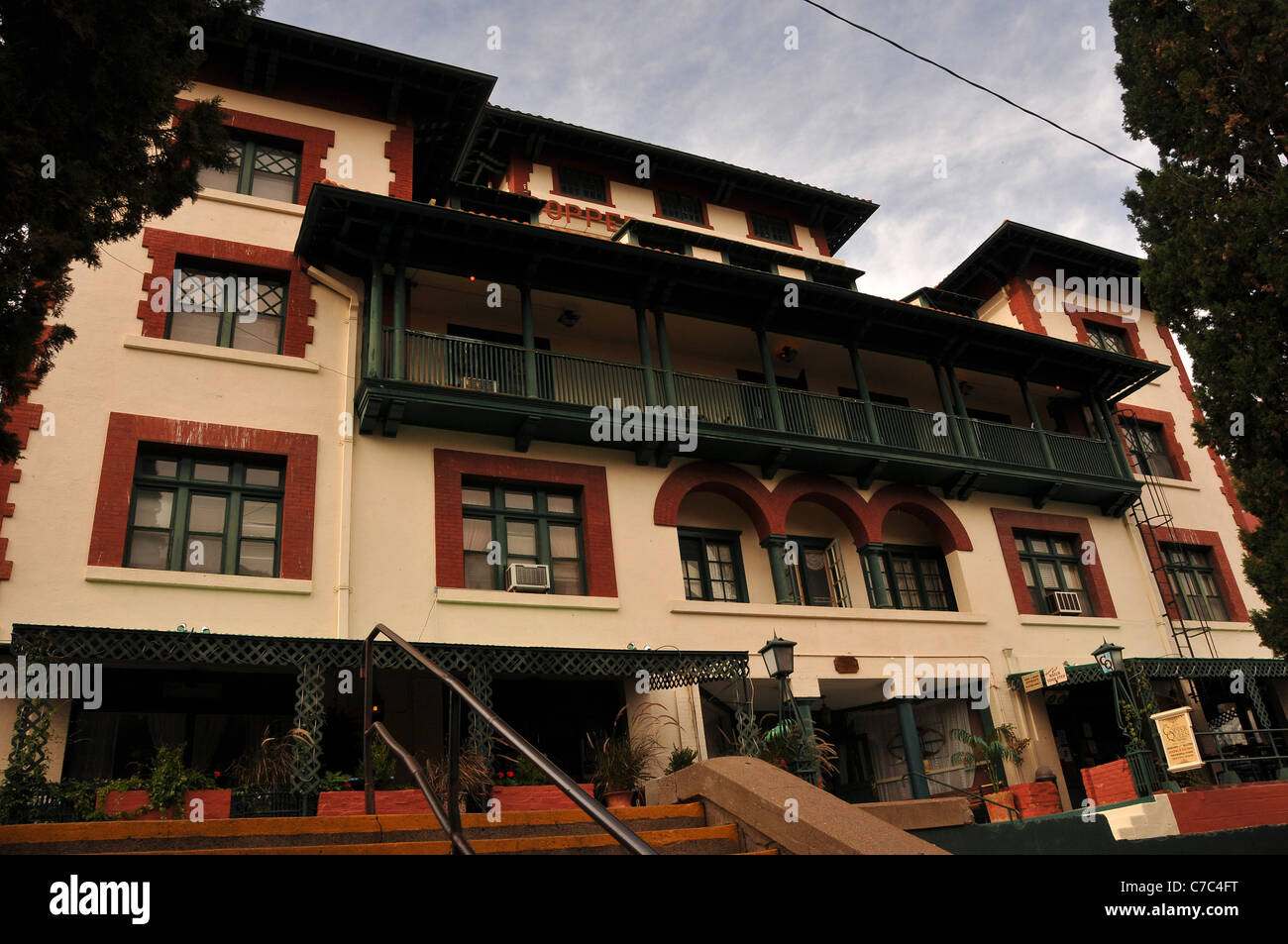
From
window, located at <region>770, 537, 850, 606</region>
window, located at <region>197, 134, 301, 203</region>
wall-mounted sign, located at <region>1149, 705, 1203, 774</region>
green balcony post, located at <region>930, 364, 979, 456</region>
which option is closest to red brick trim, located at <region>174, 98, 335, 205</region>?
window, located at <region>197, 134, 301, 203</region>

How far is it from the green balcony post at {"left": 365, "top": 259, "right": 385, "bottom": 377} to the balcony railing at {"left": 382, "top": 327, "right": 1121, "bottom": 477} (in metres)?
0.24

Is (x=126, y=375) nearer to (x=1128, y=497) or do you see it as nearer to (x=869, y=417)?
(x=869, y=417)

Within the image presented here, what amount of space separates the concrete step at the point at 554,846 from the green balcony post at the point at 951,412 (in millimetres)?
13042

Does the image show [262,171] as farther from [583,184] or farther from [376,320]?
[583,184]

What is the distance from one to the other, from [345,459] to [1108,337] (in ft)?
68.2

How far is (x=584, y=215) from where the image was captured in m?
20.7

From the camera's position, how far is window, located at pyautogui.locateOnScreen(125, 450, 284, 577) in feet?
41.4

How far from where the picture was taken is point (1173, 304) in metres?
14.1

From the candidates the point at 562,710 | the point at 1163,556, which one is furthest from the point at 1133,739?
the point at 1163,556

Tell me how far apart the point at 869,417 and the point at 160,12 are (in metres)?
13.8
